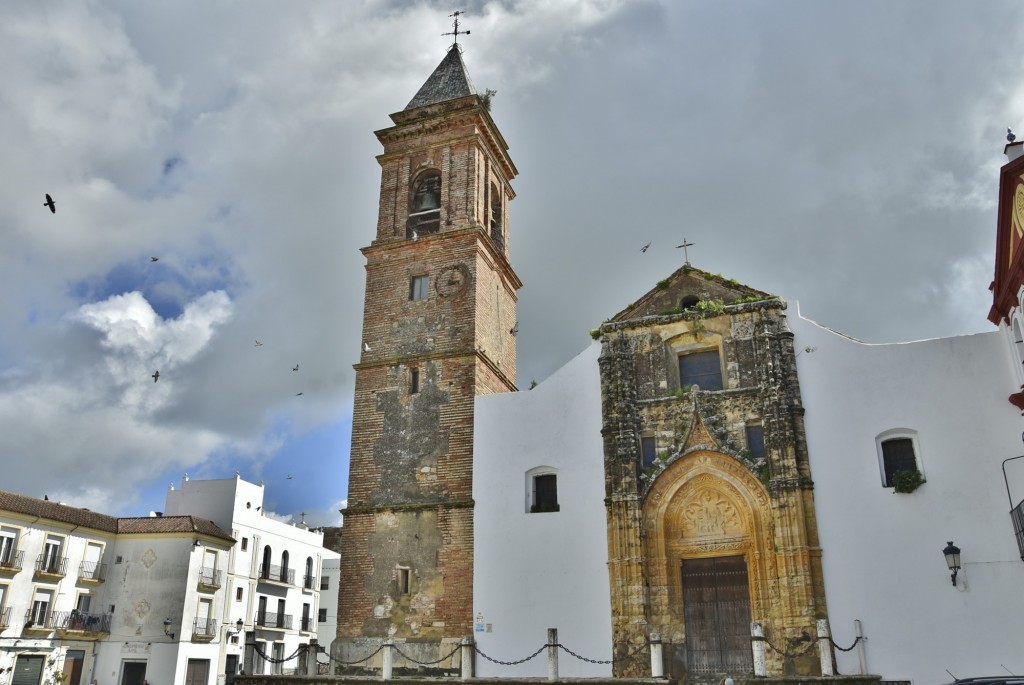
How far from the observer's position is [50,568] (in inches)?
1175

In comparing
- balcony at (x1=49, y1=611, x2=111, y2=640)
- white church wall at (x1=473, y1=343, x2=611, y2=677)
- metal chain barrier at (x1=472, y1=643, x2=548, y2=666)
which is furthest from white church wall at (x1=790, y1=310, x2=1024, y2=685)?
balcony at (x1=49, y1=611, x2=111, y2=640)

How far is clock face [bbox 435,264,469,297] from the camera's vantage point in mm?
21391

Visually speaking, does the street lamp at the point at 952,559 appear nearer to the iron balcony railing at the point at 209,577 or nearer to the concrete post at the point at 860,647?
the concrete post at the point at 860,647

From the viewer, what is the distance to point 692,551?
17656 mm

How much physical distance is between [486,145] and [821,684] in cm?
1655

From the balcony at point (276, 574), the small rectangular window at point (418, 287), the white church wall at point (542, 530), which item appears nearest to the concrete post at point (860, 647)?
the white church wall at point (542, 530)

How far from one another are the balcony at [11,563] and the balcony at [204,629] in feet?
23.5

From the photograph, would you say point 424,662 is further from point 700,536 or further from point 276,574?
point 276,574

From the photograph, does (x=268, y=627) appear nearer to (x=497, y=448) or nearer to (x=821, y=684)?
(x=497, y=448)

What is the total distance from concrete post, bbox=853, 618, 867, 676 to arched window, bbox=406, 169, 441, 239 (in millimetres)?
14147

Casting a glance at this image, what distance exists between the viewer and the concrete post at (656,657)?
618 inches

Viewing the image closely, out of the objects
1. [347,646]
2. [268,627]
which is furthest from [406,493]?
[268,627]

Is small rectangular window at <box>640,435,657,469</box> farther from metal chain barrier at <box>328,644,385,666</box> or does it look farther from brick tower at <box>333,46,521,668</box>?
metal chain barrier at <box>328,644,385,666</box>

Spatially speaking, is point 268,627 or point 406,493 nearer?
point 406,493
